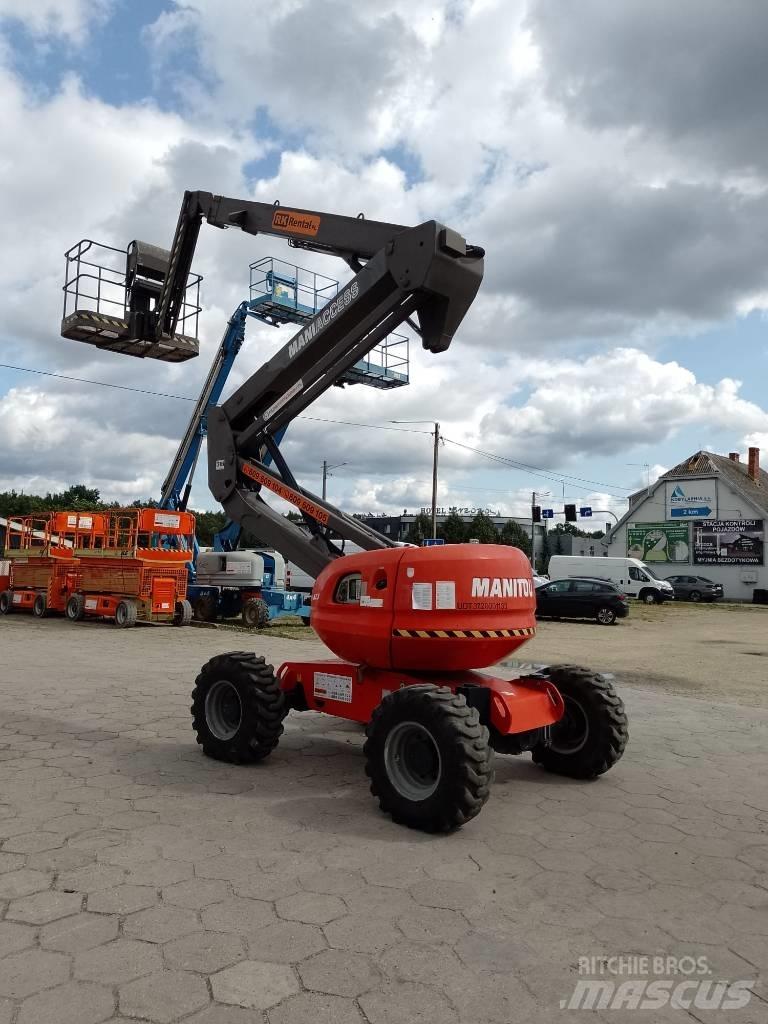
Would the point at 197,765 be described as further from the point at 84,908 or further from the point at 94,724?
the point at 84,908

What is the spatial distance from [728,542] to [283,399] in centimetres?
4426

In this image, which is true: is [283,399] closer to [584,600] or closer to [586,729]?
[586,729]

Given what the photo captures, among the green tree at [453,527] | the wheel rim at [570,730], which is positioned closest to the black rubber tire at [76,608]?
the wheel rim at [570,730]

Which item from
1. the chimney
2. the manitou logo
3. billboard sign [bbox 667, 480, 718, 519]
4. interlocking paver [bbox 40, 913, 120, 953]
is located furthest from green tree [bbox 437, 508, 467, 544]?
interlocking paver [bbox 40, 913, 120, 953]

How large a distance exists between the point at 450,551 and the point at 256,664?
77.0 inches

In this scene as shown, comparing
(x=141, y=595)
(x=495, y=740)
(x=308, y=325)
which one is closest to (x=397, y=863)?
(x=495, y=740)

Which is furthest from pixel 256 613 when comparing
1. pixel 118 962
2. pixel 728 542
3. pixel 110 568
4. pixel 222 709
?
pixel 728 542

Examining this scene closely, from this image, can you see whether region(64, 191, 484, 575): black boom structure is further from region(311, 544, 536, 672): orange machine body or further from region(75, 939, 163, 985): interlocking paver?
region(75, 939, 163, 985): interlocking paver

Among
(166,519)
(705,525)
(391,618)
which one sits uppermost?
(705,525)

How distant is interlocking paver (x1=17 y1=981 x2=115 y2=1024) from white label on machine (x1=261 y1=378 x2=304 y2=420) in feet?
16.7

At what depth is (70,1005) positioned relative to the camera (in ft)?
9.01

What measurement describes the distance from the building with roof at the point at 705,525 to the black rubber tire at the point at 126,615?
35994mm

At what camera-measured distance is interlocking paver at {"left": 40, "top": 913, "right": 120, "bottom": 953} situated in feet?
10.3

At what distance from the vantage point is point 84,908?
3.48 meters
